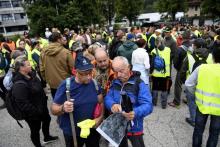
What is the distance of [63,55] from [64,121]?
6.91 feet

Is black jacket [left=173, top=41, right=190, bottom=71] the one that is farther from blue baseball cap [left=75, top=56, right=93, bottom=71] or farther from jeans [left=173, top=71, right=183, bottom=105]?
blue baseball cap [left=75, top=56, right=93, bottom=71]

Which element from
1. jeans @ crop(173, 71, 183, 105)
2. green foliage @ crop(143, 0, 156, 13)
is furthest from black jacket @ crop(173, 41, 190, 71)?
green foliage @ crop(143, 0, 156, 13)

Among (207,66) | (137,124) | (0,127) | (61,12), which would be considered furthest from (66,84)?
(61,12)

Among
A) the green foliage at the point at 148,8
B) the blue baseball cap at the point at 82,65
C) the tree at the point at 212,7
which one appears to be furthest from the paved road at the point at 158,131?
the green foliage at the point at 148,8

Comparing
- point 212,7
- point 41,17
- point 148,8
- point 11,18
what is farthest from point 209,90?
point 148,8

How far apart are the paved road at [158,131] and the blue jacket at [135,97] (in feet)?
6.93

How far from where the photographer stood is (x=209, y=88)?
3.49 meters

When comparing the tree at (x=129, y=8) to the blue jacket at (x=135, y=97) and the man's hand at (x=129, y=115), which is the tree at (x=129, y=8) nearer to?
the blue jacket at (x=135, y=97)

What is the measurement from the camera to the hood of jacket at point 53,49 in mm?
4871

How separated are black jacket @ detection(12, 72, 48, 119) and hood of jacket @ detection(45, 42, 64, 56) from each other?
937 millimetres

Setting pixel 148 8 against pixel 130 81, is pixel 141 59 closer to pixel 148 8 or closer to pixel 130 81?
pixel 130 81

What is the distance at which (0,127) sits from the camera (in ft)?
20.3

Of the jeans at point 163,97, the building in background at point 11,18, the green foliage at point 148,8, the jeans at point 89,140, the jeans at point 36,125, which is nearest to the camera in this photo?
the jeans at point 89,140

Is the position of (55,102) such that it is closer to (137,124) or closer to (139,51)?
(137,124)
